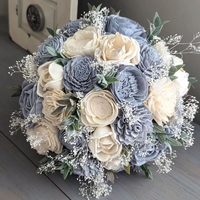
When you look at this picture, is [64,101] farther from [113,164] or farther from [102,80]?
[113,164]

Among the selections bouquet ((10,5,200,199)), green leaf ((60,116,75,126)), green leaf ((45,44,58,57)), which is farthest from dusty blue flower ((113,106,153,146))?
green leaf ((45,44,58,57))

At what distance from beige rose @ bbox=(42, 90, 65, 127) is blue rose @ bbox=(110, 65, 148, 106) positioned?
125 mm

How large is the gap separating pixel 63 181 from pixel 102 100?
26 centimetres

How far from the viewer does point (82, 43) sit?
69 cm

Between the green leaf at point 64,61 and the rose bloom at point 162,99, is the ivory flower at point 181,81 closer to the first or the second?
the rose bloom at point 162,99

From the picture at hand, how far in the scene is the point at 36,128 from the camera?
724mm

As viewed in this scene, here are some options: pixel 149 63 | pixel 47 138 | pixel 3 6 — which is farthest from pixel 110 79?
pixel 3 6

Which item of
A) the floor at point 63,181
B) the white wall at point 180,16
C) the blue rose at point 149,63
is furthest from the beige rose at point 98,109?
the white wall at point 180,16

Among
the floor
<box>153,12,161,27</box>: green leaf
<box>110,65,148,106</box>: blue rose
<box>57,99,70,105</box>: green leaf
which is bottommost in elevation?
the floor

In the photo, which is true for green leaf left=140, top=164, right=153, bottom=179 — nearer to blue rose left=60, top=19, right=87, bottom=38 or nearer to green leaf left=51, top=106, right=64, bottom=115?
green leaf left=51, top=106, right=64, bottom=115

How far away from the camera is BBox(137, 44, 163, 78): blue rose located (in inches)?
26.1

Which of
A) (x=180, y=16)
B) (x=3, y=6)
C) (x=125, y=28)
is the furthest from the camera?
(x=3, y=6)

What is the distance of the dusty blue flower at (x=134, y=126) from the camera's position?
64 cm

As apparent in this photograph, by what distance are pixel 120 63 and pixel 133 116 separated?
4.8 inches
